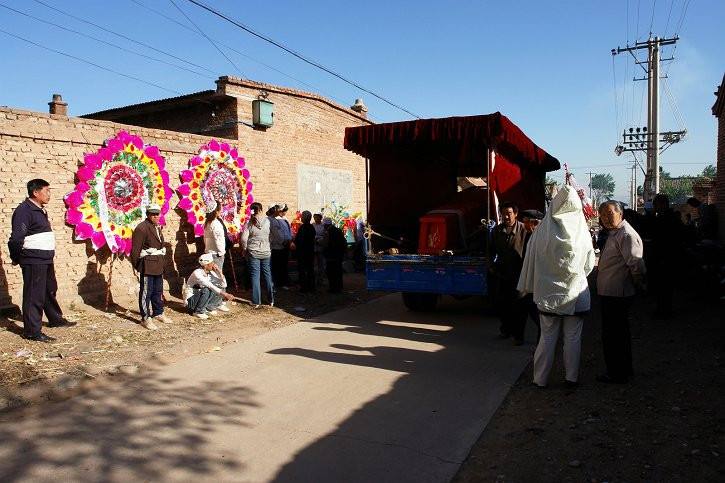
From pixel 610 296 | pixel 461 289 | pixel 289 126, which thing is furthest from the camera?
pixel 289 126

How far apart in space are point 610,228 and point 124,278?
7237 mm

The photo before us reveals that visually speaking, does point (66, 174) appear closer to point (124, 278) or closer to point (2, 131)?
point (2, 131)

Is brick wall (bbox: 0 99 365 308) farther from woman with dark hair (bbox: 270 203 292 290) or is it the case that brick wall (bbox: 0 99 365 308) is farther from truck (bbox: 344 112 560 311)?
truck (bbox: 344 112 560 311)

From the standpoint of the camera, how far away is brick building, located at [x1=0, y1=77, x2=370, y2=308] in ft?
23.6

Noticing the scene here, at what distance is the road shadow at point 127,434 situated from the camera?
136 inches

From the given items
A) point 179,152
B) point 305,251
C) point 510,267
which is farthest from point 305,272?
point 510,267

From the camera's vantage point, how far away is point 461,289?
7707mm

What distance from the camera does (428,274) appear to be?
7.95m

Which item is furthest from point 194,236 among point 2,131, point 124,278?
point 2,131

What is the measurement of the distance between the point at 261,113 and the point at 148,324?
19.8 feet

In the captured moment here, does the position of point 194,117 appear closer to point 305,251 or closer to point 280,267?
point 280,267

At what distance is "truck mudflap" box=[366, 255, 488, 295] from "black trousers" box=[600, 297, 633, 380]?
2601 millimetres

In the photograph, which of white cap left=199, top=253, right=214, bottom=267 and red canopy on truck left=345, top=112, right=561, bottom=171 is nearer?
red canopy on truck left=345, top=112, right=561, bottom=171

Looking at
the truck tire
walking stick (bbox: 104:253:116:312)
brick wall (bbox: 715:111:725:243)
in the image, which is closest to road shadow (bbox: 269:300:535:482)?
the truck tire
